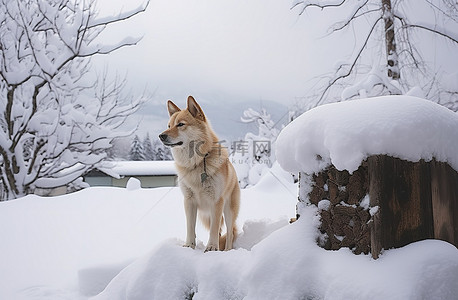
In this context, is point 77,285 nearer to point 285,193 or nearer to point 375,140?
point 375,140

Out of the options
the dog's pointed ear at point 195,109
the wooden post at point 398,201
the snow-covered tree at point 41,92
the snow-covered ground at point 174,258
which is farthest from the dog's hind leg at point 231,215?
the snow-covered tree at point 41,92

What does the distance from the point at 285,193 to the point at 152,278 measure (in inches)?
176

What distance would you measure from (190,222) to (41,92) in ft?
31.9

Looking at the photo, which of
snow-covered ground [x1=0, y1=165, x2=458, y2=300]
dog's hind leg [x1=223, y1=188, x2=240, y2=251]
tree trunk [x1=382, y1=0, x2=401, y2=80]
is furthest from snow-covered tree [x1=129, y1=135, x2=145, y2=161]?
dog's hind leg [x1=223, y1=188, x2=240, y2=251]

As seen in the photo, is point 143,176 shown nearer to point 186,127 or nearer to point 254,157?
point 254,157

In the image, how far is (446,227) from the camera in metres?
1.69

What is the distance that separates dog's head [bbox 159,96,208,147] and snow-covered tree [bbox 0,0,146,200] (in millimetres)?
7292

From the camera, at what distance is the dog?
100 inches

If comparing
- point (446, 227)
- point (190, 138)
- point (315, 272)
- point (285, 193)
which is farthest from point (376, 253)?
point (285, 193)

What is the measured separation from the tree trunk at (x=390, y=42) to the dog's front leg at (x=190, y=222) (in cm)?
496

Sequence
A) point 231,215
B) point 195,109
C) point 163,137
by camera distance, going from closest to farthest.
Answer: point 163,137
point 195,109
point 231,215

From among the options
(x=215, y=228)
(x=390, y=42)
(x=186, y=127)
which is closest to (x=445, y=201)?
(x=215, y=228)

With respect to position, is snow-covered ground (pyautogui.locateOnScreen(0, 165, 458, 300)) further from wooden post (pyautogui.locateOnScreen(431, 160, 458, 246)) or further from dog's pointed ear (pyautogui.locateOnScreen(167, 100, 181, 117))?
dog's pointed ear (pyautogui.locateOnScreen(167, 100, 181, 117))

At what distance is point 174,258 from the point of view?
219 cm
